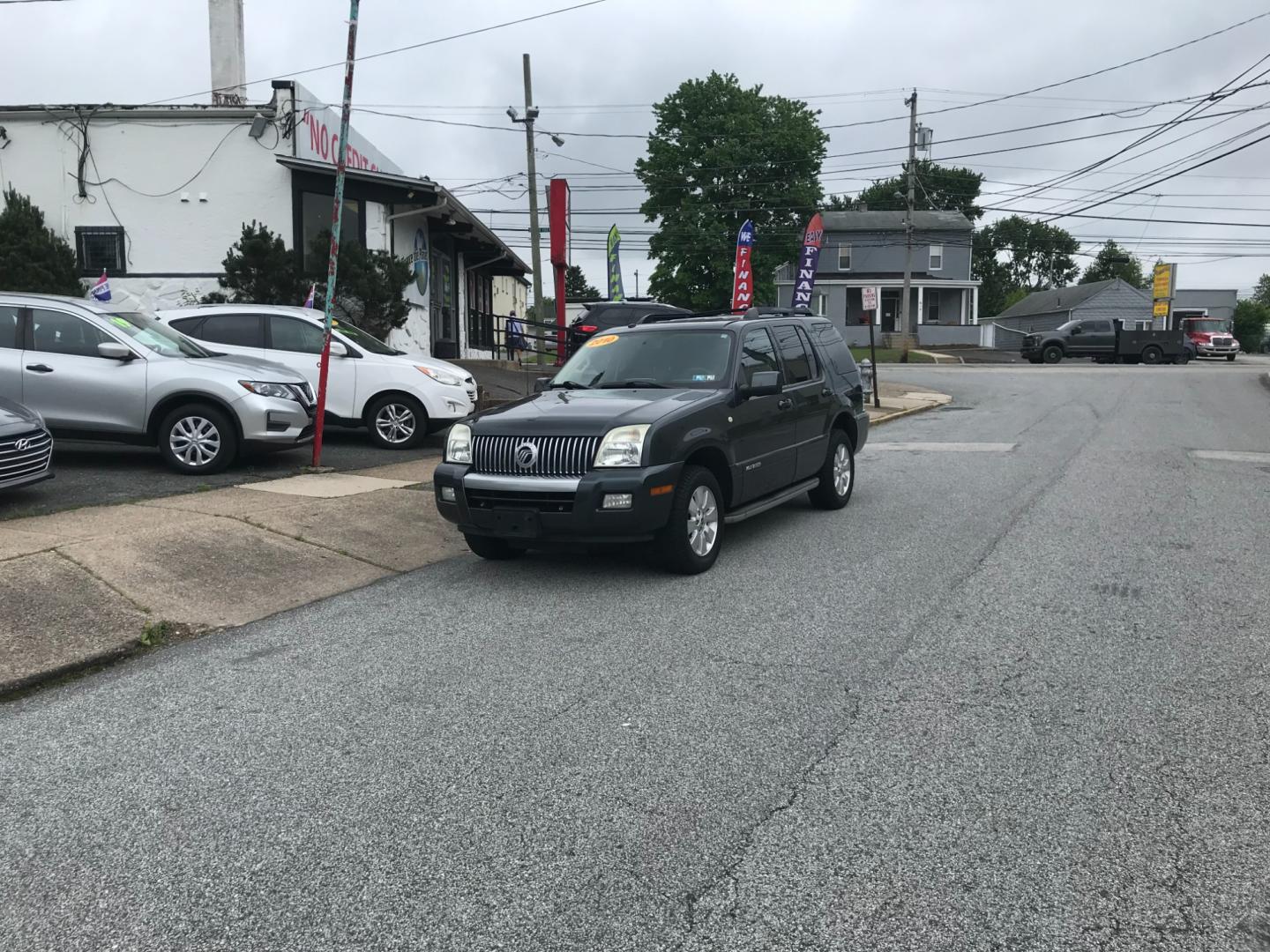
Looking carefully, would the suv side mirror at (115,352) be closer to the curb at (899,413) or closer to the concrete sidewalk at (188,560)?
the concrete sidewalk at (188,560)

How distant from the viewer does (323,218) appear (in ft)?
66.7

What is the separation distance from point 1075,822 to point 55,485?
361 inches

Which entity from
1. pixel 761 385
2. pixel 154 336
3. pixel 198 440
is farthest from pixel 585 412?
pixel 154 336

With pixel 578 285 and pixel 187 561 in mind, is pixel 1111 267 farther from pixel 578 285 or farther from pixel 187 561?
pixel 187 561

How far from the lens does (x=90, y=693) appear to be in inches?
200

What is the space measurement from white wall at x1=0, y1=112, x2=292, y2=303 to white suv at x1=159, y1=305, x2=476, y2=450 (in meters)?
7.58

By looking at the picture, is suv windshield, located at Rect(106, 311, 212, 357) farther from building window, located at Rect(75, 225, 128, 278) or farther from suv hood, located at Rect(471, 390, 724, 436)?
building window, located at Rect(75, 225, 128, 278)

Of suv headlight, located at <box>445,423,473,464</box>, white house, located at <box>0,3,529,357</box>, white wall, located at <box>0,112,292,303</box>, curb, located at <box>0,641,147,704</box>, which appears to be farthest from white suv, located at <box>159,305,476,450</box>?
white wall, located at <box>0,112,292,303</box>

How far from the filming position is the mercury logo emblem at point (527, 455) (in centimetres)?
684

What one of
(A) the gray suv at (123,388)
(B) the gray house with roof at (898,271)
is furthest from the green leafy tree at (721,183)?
(A) the gray suv at (123,388)

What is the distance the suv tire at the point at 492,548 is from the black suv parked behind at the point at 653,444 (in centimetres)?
1

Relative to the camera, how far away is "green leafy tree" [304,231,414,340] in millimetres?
17906

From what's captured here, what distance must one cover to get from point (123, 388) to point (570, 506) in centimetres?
580

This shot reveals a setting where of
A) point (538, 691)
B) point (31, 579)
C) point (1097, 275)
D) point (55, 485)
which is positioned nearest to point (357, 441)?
point (55, 485)
